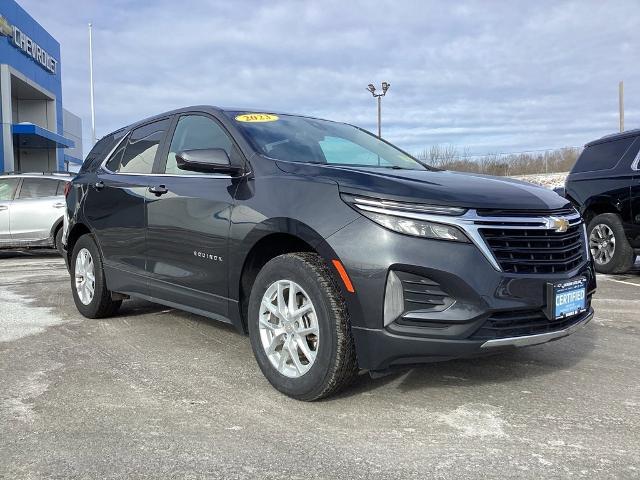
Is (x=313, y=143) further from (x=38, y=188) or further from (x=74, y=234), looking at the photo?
(x=38, y=188)

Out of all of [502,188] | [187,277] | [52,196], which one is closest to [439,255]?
[502,188]

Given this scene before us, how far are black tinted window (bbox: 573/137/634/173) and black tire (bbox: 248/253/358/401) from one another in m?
6.33

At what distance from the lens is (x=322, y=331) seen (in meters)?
3.09

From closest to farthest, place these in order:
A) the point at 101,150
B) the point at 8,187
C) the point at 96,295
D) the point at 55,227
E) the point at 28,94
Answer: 1. the point at 96,295
2. the point at 101,150
3. the point at 55,227
4. the point at 8,187
5. the point at 28,94

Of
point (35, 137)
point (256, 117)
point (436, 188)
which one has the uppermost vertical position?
point (35, 137)

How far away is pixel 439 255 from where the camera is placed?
287 centimetres

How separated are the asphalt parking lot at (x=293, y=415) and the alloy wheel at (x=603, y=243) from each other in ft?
11.8

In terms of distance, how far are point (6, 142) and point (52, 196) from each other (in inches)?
574

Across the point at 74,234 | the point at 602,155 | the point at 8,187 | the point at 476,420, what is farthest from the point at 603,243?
the point at 8,187

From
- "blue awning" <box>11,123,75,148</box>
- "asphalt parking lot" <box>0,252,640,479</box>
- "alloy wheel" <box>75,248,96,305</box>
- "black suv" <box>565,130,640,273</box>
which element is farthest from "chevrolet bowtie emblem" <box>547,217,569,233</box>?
"blue awning" <box>11,123,75,148</box>

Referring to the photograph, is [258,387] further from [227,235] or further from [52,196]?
[52,196]

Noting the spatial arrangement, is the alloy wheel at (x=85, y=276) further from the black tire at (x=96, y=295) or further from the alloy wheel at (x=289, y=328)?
the alloy wheel at (x=289, y=328)

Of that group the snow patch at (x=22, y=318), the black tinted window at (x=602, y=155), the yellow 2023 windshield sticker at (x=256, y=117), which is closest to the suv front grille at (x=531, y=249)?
the yellow 2023 windshield sticker at (x=256, y=117)

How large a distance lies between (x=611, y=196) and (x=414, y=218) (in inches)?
239
